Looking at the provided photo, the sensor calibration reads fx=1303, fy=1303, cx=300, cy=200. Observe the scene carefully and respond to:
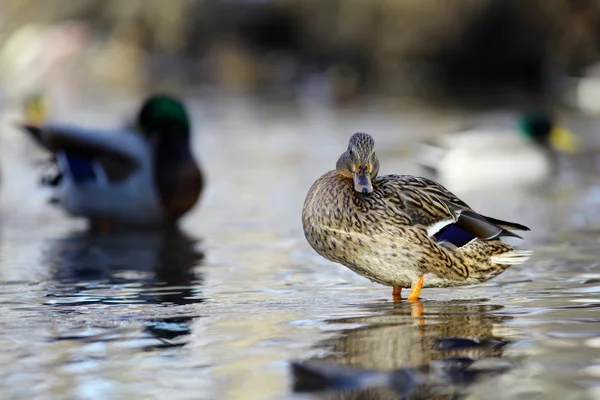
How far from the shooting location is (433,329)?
546cm

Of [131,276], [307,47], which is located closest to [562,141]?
[131,276]

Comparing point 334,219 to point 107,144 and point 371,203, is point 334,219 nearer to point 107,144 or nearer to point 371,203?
point 371,203

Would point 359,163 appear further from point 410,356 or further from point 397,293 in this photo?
point 410,356

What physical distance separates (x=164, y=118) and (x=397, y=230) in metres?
3.90

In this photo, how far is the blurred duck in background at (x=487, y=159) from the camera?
12.8 metres

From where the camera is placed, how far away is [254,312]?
238 inches

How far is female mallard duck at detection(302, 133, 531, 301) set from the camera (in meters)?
6.03

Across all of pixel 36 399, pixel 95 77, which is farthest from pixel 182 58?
pixel 36 399

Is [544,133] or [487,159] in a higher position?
[544,133]

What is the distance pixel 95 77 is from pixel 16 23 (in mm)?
3154

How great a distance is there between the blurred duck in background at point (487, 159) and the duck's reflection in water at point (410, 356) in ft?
22.0

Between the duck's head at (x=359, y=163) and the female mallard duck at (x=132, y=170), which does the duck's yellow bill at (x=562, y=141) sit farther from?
the duck's head at (x=359, y=163)

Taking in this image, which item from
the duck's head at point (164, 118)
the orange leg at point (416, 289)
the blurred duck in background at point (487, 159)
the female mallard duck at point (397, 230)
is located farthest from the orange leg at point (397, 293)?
the blurred duck in background at point (487, 159)

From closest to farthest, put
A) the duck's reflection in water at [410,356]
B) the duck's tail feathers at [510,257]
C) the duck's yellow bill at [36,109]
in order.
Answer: the duck's reflection in water at [410,356] → the duck's tail feathers at [510,257] → the duck's yellow bill at [36,109]
